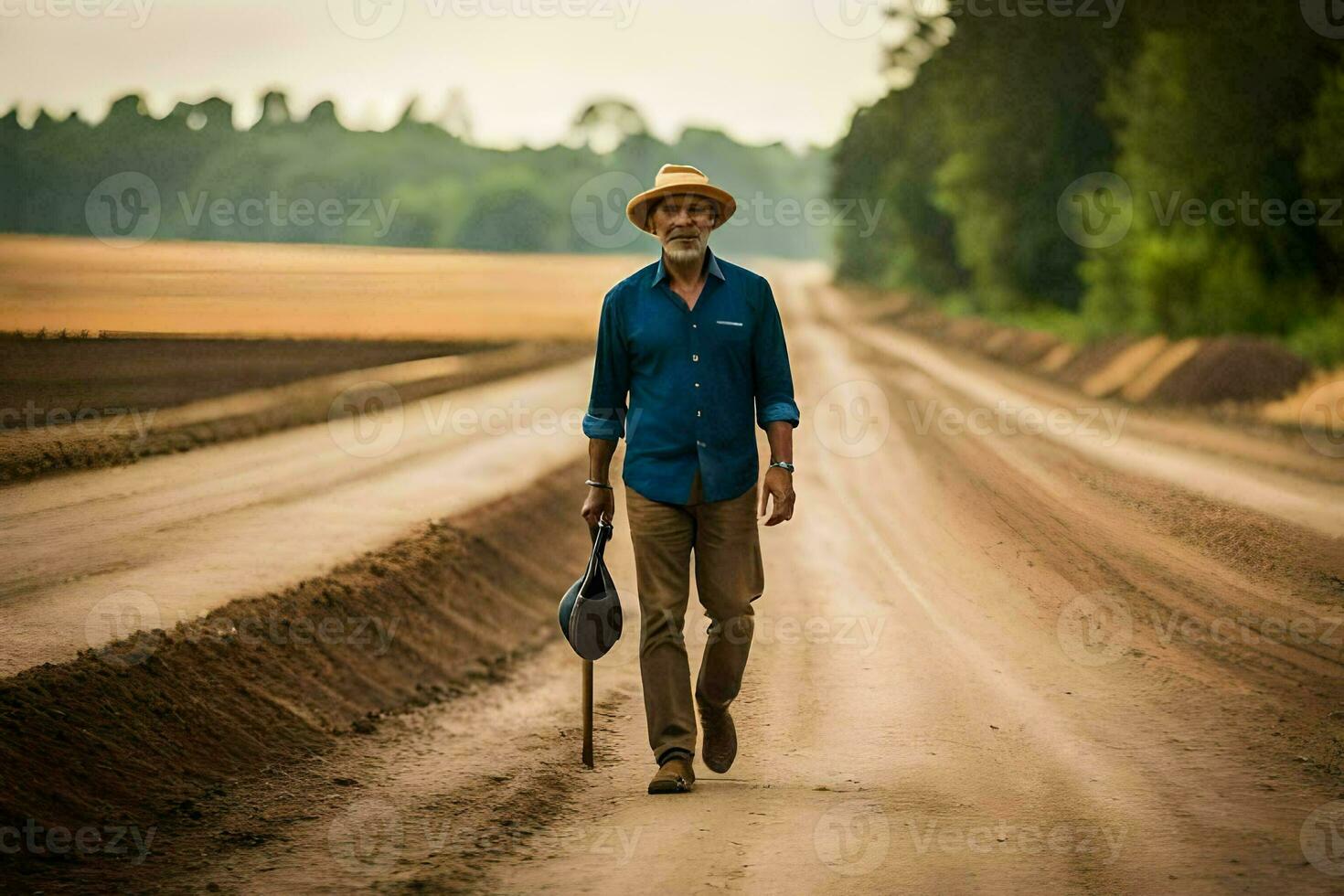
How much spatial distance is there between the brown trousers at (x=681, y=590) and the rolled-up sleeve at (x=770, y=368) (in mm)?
337

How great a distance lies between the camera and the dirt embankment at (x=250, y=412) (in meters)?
10.0

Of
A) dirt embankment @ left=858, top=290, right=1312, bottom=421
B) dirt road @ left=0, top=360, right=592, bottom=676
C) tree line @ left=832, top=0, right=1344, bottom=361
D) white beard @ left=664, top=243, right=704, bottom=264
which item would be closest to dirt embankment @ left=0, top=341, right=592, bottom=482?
dirt road @ left=0, top=360, right=592, bottom=676

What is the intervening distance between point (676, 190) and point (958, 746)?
283 cm

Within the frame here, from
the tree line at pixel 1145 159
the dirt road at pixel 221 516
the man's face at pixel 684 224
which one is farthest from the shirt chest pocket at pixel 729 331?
the tree line at pixel 1145 159

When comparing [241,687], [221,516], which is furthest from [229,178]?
[241,687]

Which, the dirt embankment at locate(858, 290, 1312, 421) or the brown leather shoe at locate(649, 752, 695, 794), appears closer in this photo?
the brown leather shoe at locate(649, 752, 695, 794)

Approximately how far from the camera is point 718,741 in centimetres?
639

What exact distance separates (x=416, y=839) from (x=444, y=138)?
73.8 meters

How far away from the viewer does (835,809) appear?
5672 mm

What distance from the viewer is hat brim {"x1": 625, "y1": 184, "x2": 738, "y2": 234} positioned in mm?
6043

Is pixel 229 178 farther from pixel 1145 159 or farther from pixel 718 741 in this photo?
pixel 1145 159

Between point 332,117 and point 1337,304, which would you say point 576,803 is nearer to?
point 1337,304

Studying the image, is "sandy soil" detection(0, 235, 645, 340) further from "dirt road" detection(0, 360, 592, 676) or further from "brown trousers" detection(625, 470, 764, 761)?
"brown trousers" detection(625, 470, 764, 761)

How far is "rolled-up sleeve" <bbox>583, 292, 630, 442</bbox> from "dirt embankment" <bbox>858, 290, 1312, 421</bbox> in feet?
55.6
